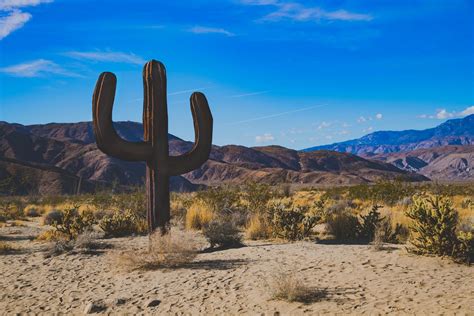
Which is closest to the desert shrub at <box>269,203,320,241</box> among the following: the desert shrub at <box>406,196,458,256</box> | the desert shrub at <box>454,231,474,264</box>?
the desert shrub at <box>406,196,458,256</box>

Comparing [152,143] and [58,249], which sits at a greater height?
[152,143]

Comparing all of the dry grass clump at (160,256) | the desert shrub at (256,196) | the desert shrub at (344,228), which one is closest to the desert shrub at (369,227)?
the desert shrub at (344,228)

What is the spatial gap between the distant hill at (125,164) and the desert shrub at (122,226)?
41.3 meters

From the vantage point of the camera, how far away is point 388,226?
1042cm

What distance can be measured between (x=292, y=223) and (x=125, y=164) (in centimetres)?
8353

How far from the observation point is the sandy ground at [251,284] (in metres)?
5.69

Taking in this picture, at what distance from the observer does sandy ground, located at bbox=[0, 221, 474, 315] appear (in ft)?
18.7

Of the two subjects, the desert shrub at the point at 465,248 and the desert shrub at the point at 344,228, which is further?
the desert shrub at the point at 344,228

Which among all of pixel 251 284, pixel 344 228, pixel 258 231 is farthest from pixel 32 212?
pixel 251 284

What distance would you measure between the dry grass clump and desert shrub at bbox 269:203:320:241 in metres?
3.05

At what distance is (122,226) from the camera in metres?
13.4

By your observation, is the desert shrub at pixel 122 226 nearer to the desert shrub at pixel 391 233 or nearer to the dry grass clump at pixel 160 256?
the dry grass clump at pixel 160 256

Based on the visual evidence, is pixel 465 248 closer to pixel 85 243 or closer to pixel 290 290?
pixel 290 290

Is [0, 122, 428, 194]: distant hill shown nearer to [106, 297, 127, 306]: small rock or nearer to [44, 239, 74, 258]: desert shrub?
[44, 239, 74, 258]: desert shrub
